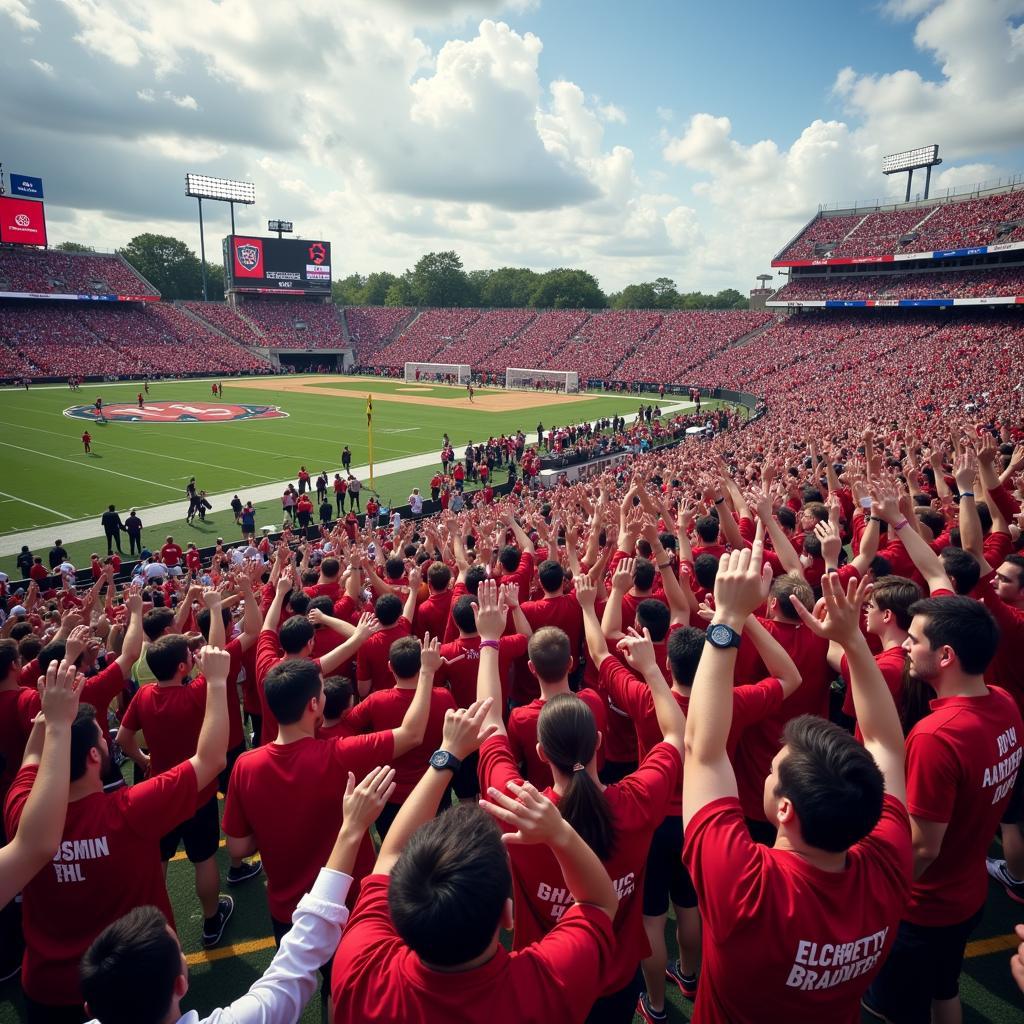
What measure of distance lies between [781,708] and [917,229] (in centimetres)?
6308

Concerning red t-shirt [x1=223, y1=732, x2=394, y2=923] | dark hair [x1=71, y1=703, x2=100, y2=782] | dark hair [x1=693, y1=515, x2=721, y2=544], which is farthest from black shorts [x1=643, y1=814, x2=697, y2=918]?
dark hair [x1=693, y1=515, x2=721, y2=544]

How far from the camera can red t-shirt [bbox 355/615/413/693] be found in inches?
207

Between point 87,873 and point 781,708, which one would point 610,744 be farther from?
point 87,873

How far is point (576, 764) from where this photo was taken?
2.46m

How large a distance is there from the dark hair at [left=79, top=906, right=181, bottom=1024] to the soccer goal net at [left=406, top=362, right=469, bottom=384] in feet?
219

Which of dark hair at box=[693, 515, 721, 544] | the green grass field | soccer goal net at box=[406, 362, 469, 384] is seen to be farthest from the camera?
soccer goal net at box=[406, 362, 469, 384]

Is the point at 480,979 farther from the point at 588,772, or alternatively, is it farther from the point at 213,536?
the point at 213,536

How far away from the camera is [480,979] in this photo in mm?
1739

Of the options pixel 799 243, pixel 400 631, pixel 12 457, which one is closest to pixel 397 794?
pixel 400 631

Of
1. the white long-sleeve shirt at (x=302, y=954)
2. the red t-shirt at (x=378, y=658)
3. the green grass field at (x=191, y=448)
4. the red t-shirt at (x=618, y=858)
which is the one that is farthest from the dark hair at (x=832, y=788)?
the green grass field at (x=191, y=448)

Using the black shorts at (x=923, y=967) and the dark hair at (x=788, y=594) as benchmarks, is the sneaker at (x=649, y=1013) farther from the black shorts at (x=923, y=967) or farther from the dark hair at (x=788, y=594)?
the dark hair at (x=788, y=594)

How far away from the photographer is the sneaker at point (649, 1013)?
368cm

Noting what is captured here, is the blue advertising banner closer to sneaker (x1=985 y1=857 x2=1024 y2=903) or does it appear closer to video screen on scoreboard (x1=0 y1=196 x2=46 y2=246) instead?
video screen on scoreboard (x1=0 y1=196 x2=46 y2=246)

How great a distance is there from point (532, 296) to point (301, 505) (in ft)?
359
